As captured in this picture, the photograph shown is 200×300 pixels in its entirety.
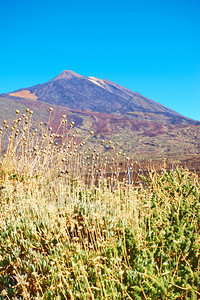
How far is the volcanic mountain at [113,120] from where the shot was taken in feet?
173

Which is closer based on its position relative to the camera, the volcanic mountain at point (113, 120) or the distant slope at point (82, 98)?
the volcanic mountain at point (113, 120)

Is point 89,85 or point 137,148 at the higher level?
point 89,85

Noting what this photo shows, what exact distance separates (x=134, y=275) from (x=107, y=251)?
32 cm

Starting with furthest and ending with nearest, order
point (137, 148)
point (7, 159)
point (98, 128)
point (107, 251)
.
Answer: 1. point (98, 128)
2. point (137, 148)
3. point (7, 159)
4. point (107, 251)

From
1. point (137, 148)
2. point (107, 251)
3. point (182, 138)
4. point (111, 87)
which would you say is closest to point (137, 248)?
point (107, 251)

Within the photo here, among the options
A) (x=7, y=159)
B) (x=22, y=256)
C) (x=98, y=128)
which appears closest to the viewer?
(x=22, y=256)

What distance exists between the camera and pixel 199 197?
3295 millimetres

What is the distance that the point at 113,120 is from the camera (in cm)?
8188

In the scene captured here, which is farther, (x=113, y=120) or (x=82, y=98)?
(x=82, y=98)

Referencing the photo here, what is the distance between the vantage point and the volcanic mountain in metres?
52.9

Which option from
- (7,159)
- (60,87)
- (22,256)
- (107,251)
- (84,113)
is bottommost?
(22,256)

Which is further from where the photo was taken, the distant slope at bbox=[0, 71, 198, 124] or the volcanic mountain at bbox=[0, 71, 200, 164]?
the distant slope at bbox=[0, 71, 198, 124]

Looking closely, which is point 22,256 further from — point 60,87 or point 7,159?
point 60,87

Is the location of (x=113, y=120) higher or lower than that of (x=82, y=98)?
lower
